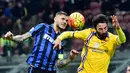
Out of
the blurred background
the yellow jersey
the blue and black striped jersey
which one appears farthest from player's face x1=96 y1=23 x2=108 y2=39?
the blurred background

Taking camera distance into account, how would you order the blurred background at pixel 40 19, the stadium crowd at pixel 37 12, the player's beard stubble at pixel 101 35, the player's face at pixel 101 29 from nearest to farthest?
the player's face at pixel 101 29 < the player's beard stubble at pixel 101 35 < the blurred background at pixel 40 19 < the stadium crowd at pixel 37 12

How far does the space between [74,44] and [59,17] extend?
465 cm

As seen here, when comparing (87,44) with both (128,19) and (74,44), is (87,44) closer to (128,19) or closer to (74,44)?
(74,44)

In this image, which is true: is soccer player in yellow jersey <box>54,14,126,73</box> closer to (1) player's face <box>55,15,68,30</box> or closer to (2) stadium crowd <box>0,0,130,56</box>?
(1) player's face <box>55,15,68,30</box>

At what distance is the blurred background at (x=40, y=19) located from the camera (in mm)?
12688

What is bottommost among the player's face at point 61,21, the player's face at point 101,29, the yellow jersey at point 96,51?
the yellow jersey at point 96,51

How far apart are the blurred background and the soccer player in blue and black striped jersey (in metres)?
4.01

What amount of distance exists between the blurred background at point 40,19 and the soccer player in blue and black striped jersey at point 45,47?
4012 mm

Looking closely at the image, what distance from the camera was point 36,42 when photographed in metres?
Answer: 8.54

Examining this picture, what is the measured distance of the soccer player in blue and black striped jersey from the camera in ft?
27.7

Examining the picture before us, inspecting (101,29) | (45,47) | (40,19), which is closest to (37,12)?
(40,19)

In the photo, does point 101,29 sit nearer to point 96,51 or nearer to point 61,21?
point 96,51

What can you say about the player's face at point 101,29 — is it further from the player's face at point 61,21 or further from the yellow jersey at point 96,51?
the player's face at point 61,21

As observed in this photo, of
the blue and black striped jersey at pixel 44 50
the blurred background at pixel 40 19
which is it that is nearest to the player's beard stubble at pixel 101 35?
the blue and black striped jersey at pixel 44 50
